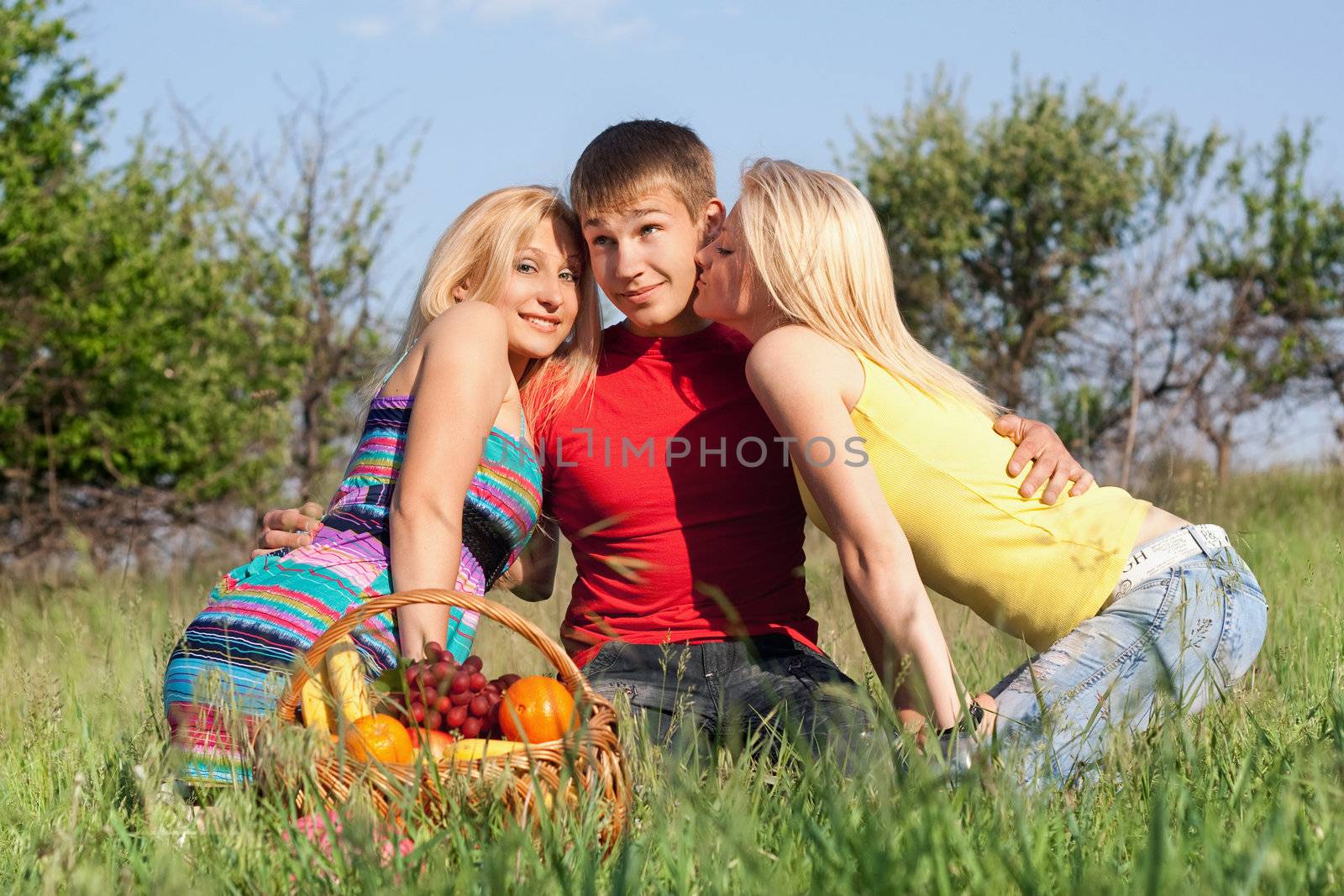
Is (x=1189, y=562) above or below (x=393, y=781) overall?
above

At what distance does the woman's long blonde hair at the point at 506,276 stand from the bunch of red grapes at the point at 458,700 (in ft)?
3.94

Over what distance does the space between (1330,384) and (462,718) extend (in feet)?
73.4

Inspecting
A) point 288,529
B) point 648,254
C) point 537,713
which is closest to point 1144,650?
point 537,713

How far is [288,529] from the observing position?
3334 millimetres

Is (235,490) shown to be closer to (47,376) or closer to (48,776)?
(47,376)

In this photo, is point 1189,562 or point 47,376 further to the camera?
point 47,376

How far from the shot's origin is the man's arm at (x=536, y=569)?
3.87 m

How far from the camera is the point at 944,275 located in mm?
22750

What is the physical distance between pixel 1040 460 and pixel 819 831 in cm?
150

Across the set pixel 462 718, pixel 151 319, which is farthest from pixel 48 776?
pixel 151 319

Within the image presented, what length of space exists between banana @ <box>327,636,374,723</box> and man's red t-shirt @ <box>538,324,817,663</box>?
971 millimetres

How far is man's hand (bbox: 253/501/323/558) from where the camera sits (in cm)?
314

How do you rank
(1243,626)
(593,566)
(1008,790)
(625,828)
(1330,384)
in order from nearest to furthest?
(1008,790) < (625,828) < (1243,626) < (593,566) < (1330,384)

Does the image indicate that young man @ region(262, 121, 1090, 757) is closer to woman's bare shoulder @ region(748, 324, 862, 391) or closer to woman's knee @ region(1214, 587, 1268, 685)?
woman's bare shoulder @ region(748, 324, 862, 391)
